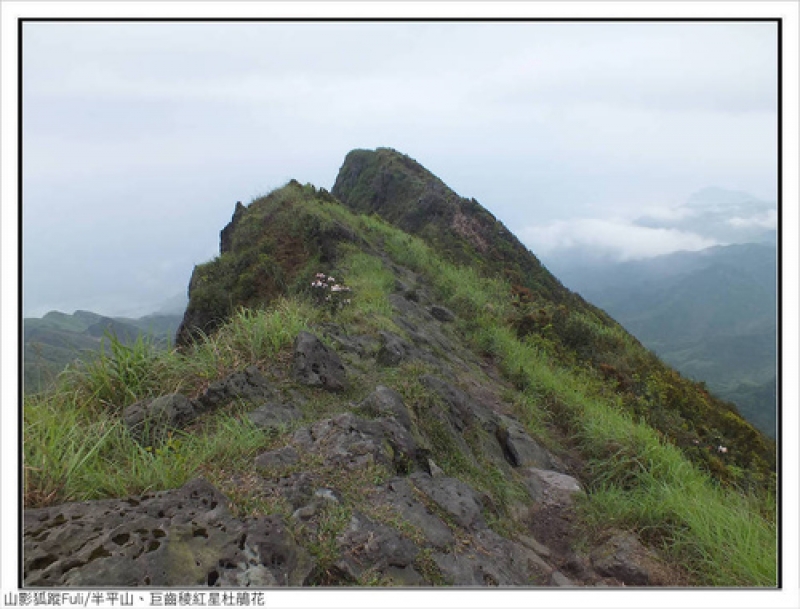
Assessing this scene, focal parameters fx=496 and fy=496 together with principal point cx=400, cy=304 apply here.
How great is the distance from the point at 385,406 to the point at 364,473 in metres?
0.90

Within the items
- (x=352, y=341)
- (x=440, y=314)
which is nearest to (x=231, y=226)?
(x=440, y=314)

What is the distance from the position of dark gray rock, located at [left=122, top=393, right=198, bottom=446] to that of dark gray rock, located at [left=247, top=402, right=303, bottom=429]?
0.45 meters

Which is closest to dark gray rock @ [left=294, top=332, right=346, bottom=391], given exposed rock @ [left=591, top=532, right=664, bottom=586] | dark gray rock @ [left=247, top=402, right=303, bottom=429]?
dark gray rock @ [left=247, top=402, right=303, bottom=429]

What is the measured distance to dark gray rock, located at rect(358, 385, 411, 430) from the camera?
4.08 metres

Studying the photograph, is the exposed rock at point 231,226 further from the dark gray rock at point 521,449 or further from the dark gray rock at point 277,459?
the dark gray rock at point 277,459

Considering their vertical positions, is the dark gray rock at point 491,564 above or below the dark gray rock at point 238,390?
below

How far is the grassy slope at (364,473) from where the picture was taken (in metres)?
2.80

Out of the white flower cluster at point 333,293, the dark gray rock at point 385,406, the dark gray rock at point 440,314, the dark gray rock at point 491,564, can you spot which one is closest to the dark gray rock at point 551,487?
the dark gray rock at point 491,564

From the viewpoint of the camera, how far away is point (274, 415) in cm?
386

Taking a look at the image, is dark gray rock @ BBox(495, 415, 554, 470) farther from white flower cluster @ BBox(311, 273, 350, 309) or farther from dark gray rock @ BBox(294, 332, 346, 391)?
white flower cluster @ BBox(311, 273, 350, 309)

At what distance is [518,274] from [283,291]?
1194cm

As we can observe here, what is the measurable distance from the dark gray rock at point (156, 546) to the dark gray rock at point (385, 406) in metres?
1.65

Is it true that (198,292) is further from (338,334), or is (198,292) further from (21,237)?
(21,237)

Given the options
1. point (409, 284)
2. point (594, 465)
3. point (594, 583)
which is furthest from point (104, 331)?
point (409, 284)
